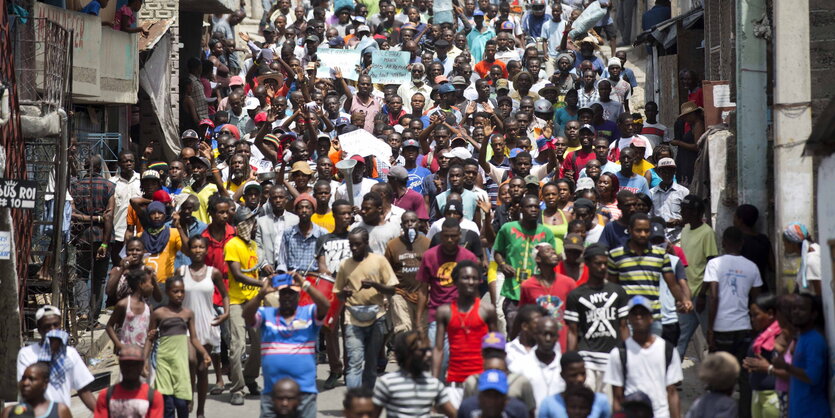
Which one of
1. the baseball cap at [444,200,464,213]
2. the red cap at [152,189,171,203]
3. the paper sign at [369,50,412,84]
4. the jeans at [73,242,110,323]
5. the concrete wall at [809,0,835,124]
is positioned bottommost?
the jeans at [73,242,110,323]

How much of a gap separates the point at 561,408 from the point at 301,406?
2.17 m

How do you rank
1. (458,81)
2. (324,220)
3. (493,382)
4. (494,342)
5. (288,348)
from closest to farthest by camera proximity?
(493,382), (494,342), (288,348), (324,220), (458,81)

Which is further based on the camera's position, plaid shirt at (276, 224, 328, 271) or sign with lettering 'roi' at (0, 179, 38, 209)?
plaid shirt at (276, 224, 328, 271)

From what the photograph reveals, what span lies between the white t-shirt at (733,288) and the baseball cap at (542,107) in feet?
28.6

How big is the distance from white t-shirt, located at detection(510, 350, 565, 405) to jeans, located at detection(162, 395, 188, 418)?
2.92 m

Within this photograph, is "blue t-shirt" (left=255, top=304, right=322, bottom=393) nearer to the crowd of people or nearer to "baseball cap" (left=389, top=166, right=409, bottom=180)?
the crowd of people

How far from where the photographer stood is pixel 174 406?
37.7 feet

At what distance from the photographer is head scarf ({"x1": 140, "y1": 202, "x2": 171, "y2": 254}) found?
13.8m

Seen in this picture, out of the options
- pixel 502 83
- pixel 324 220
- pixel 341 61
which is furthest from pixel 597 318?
pixel 341 61

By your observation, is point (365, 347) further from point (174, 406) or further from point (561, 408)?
point (561, 408)

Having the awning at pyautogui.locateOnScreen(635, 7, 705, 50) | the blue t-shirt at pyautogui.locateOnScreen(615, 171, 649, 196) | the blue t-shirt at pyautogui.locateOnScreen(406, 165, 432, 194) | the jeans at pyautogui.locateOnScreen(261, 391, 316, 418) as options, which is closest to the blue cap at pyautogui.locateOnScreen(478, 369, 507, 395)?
the jeans at pyautogui.locateOnScreen(261, 391, 316, 418)

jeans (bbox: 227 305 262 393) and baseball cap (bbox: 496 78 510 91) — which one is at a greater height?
baseball cap (bbox: 496 78 510 91)

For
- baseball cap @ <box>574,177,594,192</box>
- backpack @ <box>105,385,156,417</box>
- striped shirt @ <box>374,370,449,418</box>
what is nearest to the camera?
striped shirt @ <box>374,370,449,418</box>

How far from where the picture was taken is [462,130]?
18.6 metres
